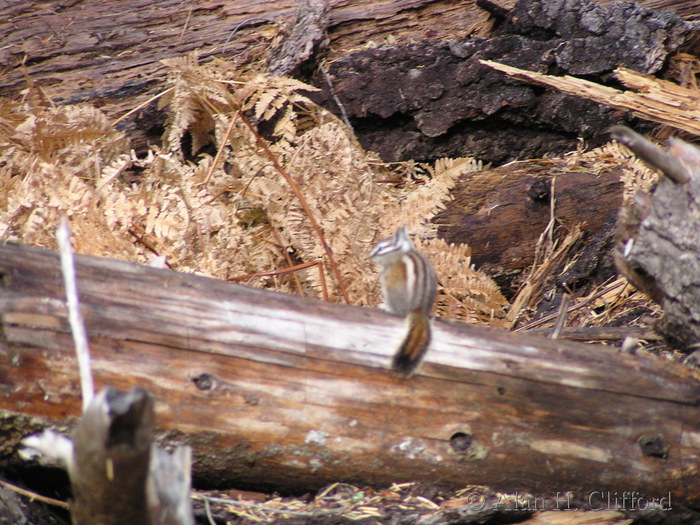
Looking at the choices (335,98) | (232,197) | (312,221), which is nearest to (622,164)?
(335,98)

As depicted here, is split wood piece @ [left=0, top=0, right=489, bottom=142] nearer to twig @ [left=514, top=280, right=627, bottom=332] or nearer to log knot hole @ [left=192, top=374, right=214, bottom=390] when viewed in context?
twig @ [left=514, top=280, right=627, bottom=332]

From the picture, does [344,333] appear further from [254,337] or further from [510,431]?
[510,431]

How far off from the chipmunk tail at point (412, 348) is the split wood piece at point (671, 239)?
3.88ft

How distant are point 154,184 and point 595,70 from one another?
3350mm

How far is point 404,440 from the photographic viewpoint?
8.73ft

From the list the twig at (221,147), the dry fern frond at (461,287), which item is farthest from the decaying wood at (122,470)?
the twig at (221,147)

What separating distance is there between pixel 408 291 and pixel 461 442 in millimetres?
829

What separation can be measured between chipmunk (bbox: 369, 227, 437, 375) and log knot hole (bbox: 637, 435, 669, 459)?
3.17 ft

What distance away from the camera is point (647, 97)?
4516mm

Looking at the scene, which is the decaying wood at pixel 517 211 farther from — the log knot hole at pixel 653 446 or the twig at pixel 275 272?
the log knot hole at pixel 653 446

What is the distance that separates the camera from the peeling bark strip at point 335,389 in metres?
2.47

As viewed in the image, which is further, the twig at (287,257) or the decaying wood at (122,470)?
the twig at (287,257)

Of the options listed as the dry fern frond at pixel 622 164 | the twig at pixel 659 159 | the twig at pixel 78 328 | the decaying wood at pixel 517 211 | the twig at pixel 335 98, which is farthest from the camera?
the twig at pixel 335 98

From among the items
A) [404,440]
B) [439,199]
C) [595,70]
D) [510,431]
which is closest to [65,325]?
[404,440]
